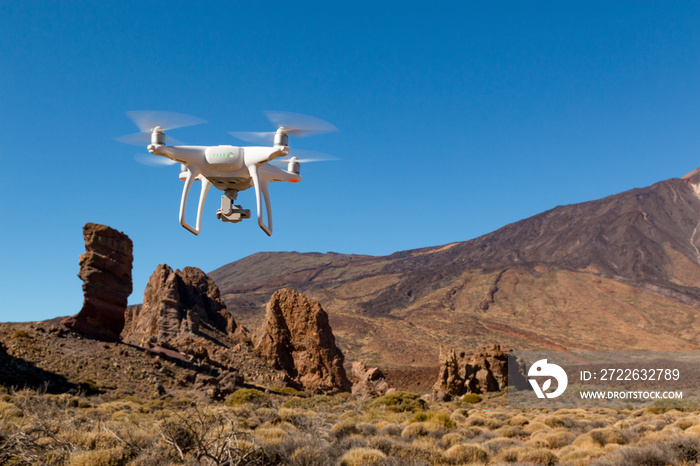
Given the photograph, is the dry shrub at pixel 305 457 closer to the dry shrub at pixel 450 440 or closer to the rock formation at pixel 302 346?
the dry shrub at pixel 450 440

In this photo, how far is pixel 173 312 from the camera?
39875 mm

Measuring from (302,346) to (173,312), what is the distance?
1095 centimetres

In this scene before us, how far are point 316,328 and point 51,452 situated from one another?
25.0 metres

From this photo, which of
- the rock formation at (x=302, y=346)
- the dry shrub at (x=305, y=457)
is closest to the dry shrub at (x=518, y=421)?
the dry shrub at (x=305, y=457)

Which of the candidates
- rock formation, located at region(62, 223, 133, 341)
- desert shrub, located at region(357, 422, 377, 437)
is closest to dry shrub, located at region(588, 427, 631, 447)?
desert shrub, located at region(357, 422, 377, 437)

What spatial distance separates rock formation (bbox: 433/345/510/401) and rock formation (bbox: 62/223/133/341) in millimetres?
19882

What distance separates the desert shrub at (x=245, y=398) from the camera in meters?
22.5

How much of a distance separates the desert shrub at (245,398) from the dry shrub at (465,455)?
37.1 feet

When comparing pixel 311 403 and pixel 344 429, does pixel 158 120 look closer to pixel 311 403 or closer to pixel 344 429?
pixel 344 429

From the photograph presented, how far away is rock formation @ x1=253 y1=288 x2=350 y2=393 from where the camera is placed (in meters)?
33.1

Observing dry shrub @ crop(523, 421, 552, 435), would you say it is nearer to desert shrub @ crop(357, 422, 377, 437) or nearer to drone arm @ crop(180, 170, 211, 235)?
desert shrub @ crop(357, 422, 377, 437)

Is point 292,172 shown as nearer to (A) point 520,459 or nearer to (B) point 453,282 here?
(A) point 520,459

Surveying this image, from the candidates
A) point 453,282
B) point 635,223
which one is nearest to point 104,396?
point 453,282

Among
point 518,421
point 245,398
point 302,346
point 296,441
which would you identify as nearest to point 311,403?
point 245,398
